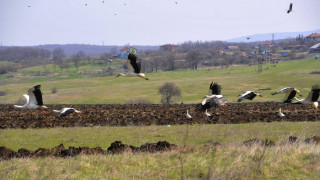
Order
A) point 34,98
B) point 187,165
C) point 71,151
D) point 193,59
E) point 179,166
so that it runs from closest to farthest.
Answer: point 179,166 → point 187,165 → point 71,151 → point 34,98 → point 193,59

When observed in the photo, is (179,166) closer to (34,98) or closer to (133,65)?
(133,65)

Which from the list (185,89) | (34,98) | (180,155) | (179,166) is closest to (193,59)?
(185,89)

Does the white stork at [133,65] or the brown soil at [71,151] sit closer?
the brown soil at [71,151]

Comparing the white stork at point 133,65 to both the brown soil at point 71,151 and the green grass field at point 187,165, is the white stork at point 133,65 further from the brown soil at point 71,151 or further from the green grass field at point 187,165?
the green grass field at point 187,165

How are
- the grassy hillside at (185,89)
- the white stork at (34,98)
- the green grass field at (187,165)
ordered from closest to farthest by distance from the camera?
the green grass field at (187,165) < the white stork at (34,98) < the grassy hillside at (185,89)

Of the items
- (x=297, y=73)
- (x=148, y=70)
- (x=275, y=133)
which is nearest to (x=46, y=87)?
(x=148, y=70)

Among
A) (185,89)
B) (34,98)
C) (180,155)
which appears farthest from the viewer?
(185,89)

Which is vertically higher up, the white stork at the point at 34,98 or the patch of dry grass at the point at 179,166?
the white stork at the point at 34,98

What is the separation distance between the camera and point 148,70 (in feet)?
486

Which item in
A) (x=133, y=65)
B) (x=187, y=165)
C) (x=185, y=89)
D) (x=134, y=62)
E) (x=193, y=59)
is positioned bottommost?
(x=185, y=89)

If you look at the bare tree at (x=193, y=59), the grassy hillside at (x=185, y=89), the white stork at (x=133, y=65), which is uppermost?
the white stork at (x=133, y=65)

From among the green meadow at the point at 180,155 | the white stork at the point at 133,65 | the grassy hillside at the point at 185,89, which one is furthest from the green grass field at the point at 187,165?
the grassy hillside at the point at 185,89

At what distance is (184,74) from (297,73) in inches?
1569

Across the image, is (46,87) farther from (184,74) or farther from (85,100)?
(184,74)
